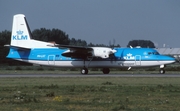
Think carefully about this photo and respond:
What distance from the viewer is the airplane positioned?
49125 millimetres

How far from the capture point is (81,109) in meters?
17.5

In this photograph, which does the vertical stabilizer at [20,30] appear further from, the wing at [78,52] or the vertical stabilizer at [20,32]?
the wing at [78,52]

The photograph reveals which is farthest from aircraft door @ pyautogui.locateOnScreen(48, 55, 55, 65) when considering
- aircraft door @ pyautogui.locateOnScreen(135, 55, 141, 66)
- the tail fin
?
aircraft door @ pyautogui.locateOnScreen(135, 55, 141, 66)

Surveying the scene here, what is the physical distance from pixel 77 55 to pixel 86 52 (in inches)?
46.4

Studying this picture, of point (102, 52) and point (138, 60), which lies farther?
point (102, 52)

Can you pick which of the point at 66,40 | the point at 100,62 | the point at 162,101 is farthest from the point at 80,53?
the point at 66,40

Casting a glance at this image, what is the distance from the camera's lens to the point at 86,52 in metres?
50.8

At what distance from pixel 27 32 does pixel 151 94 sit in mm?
35072

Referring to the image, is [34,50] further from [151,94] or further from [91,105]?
[91,105]

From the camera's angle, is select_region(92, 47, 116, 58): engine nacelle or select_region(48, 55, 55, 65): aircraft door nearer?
select_region(92, 47, 116, 58): engine nacelle

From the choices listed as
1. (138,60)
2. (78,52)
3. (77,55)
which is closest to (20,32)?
(77,55)

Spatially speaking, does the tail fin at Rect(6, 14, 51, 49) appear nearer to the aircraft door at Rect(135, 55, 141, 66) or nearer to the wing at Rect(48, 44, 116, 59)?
the wing at Rect(48, 44, 116, 59)

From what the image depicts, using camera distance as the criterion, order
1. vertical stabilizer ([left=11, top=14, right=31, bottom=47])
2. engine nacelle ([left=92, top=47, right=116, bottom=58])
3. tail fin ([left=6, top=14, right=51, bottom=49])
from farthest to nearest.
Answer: vertical stabilizer ([left=11, top=14, right=31, bottom=47]), tail fin ([left=6, top=14, right=51, bottom=49]), engine nacelle ([left=92, top=47, right=116, bottom=58])

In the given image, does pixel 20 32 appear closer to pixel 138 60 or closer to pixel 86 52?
pixel 86 52
